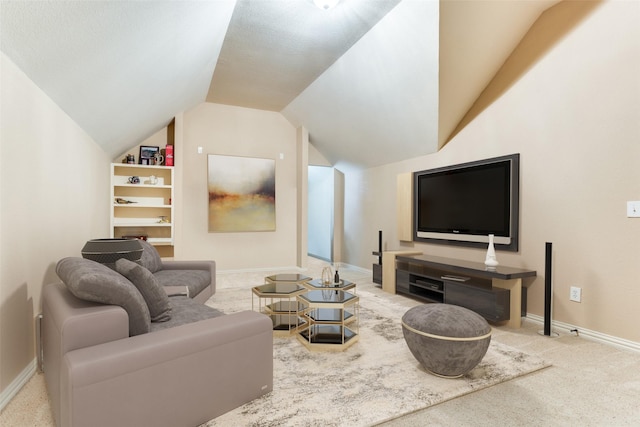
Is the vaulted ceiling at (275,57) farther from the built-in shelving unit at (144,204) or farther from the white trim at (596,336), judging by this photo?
the white trim at (596,336)

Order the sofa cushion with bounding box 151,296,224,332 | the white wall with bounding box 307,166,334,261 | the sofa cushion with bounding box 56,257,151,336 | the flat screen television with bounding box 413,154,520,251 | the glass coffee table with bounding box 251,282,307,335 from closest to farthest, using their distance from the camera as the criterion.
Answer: the sofa cushion with bounding box 56,257,151,336
the sofa cushion with bounding box 151,296,224,332
the glass coffee table with bounding box 251,282,307,335
the flat screen television with bounding box 413,154,520,251
the white wall with bounding box 307,166,334,261

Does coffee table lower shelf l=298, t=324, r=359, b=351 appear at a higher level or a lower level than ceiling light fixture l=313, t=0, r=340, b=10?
lower

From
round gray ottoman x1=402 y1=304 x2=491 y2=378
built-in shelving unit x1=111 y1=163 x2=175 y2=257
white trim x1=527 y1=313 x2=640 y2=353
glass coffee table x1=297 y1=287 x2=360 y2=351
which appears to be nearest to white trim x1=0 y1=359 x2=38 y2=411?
glass coffee table x1=297 y1=287 x2=360 y2=351

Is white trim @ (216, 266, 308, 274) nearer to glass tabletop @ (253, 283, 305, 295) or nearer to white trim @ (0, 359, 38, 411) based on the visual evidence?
glass tabletop @ (253, 283, 305, 295)

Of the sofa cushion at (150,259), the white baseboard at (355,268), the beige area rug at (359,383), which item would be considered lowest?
the white baseboard at (355,268)

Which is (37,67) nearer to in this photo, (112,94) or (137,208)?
(112,94)

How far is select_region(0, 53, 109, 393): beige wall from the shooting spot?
190 cm

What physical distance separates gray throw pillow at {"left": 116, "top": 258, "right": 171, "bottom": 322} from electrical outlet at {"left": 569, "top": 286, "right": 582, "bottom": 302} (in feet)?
11.1

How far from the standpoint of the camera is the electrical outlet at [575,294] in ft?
10.0

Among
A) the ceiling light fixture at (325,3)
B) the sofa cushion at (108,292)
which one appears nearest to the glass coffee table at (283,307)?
the sofa cushion at (108,292)

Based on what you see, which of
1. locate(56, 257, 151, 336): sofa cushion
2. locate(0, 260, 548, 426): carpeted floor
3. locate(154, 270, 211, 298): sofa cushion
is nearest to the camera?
locate(56, 257, 151, 336): sofa cushion

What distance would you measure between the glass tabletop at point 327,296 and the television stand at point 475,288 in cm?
142

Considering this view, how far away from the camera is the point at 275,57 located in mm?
4391

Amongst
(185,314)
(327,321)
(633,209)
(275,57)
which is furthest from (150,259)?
(633,209)
